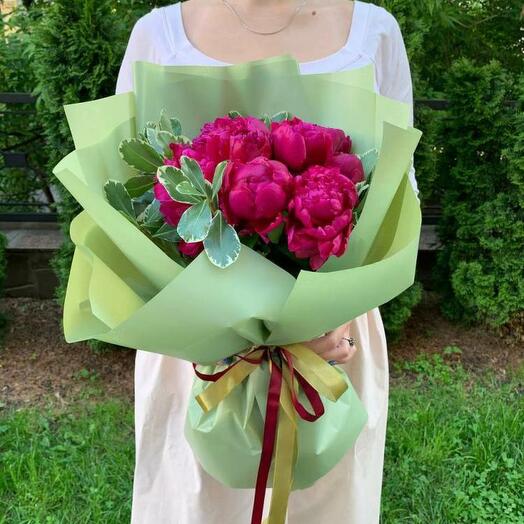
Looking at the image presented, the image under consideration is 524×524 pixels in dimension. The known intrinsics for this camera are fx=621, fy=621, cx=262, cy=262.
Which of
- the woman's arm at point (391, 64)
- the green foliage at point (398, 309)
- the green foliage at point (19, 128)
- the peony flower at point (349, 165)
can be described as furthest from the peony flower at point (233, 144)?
the green foliage at point (19, 128)

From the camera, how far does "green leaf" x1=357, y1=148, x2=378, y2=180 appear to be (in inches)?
38.1

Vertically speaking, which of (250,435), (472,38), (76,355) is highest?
(250,435)

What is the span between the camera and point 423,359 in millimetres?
3172

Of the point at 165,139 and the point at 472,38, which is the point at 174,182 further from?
the point at 472,38

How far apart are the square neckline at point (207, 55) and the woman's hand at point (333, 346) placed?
24.5 inches

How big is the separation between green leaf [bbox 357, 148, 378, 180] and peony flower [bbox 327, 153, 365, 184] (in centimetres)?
2

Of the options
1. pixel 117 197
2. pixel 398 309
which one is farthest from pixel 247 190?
pixel 398 309

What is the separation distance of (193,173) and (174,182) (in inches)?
1.1

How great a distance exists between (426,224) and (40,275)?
2267 millimetres

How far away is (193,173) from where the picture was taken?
0.86 m

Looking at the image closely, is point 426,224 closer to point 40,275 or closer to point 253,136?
point 40,275

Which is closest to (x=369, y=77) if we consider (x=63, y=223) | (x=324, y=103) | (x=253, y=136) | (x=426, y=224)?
(x=324, y=103)

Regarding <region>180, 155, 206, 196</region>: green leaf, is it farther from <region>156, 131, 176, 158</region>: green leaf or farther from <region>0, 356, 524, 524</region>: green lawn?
<region>0, 356, 524, 524</region>: green lawn

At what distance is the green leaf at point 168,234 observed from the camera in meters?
0.92
